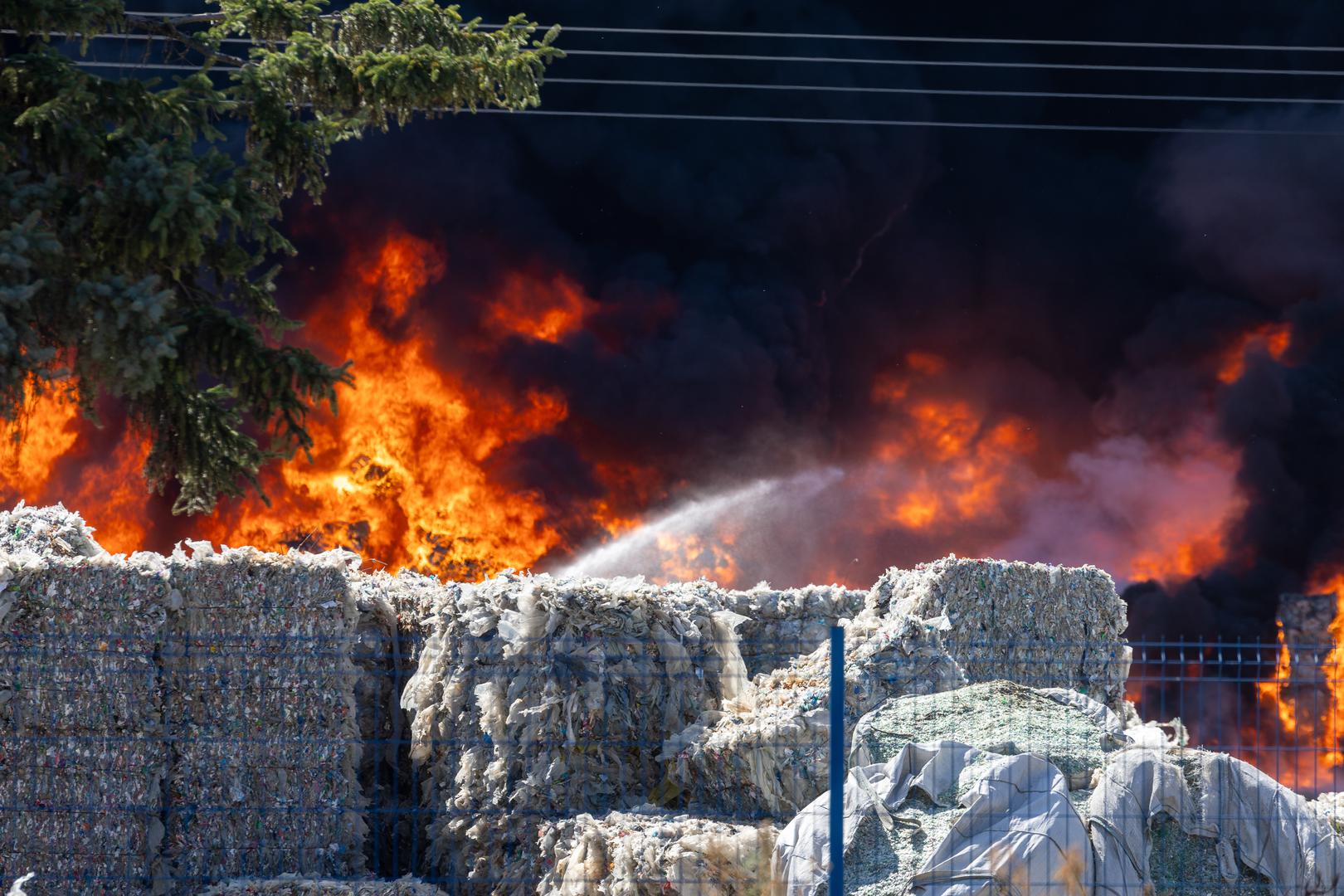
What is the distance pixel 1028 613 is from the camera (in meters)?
12.8

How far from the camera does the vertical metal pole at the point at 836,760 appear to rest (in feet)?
16.9

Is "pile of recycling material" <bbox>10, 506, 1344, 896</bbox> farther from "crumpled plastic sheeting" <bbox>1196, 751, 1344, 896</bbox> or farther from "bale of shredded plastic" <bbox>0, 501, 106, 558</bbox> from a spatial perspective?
"bale of shredded plastic" <bbox>0, 501, 106, 558</bbox>

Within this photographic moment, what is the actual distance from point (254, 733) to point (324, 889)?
1330mm

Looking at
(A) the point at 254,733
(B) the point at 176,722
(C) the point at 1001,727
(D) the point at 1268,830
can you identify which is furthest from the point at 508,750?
(D) the point at 1268,830

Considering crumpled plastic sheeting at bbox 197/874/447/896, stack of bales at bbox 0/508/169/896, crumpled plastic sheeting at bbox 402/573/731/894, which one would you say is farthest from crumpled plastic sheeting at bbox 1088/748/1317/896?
stack of bales at bbox 0/508/169/896

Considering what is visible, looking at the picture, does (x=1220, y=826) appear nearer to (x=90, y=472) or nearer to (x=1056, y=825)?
(x=1056, y=825)

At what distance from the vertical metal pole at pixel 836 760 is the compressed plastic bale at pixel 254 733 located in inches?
157

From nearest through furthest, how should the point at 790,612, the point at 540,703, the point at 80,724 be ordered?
the point at 80,724 < the point at 540,703 < the point at 790,612

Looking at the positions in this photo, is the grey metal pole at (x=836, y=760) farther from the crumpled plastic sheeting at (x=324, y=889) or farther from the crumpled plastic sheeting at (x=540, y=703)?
the crumpled plastic sheeting at (x=324, y=889)

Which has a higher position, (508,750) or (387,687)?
(387,687)

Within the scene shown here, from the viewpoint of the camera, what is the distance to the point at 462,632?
8.85 metres

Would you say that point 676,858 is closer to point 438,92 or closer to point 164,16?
point 438,92

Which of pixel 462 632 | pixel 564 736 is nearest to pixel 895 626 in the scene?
pixel 564 736

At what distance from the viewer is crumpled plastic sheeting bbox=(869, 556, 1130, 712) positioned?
12.0 meters
